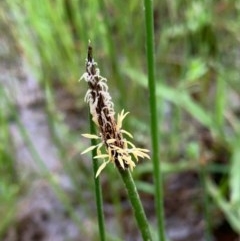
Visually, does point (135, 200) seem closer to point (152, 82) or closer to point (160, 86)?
point (152, 82)

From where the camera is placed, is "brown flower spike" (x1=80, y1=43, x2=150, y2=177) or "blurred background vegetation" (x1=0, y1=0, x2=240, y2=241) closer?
"brown flower spike" (x1=80, y1=43, x2=150, y2=177)

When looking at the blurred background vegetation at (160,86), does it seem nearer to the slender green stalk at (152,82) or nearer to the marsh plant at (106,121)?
Result: the slender green stalk at (152,82)

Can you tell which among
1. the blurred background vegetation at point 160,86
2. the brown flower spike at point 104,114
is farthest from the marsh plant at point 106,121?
the blurred background vegetation at point 160,86

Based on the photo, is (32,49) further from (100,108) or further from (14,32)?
(100,108)

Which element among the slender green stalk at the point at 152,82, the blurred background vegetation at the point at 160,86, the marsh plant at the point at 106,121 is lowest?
the marsh plant at the point at 106,121

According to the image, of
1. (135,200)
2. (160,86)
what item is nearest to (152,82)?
(135,200)

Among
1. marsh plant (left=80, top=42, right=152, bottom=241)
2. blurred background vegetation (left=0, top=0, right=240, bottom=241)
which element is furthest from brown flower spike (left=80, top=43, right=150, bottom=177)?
blurred background vegetation (left=0, top=0, right=240, bottom=241)

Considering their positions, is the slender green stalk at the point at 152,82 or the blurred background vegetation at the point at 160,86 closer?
the slender green stalk at the point at 152,82

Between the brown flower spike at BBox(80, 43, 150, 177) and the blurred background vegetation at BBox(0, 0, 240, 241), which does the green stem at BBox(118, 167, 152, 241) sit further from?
the blurred background vegetation at BBox(0, 0, 240, 241)

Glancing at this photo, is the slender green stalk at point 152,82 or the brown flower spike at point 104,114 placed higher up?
the slender green stalk at point 152,82

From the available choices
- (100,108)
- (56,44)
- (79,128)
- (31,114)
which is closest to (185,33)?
(56,44)
